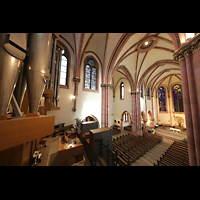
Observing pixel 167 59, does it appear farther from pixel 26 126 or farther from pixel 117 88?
pixel 26 126

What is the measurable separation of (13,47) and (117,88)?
14816 millimetres

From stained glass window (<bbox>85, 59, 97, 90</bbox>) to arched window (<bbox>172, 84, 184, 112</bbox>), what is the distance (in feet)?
59.9

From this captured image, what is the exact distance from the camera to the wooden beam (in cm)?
60

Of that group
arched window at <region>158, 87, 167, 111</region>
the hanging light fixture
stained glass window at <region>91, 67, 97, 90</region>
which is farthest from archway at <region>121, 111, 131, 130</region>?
the hanging light fixture

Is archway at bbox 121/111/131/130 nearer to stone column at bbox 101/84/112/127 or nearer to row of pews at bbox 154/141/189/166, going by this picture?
row of pews at bbox 154/141/189/166

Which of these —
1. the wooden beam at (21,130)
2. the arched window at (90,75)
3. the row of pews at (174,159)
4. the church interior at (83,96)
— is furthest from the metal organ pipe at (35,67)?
the row of pews at (174,159)

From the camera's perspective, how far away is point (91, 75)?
734 cm

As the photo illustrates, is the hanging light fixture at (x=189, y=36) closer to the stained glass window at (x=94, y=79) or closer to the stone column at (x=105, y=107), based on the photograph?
the stone column at (x=105, y=107)

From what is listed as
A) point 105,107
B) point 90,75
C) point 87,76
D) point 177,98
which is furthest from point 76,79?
point 177,98

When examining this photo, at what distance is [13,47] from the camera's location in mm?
729

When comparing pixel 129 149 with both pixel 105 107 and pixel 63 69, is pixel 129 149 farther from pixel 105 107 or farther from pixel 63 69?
pixel 63 69
